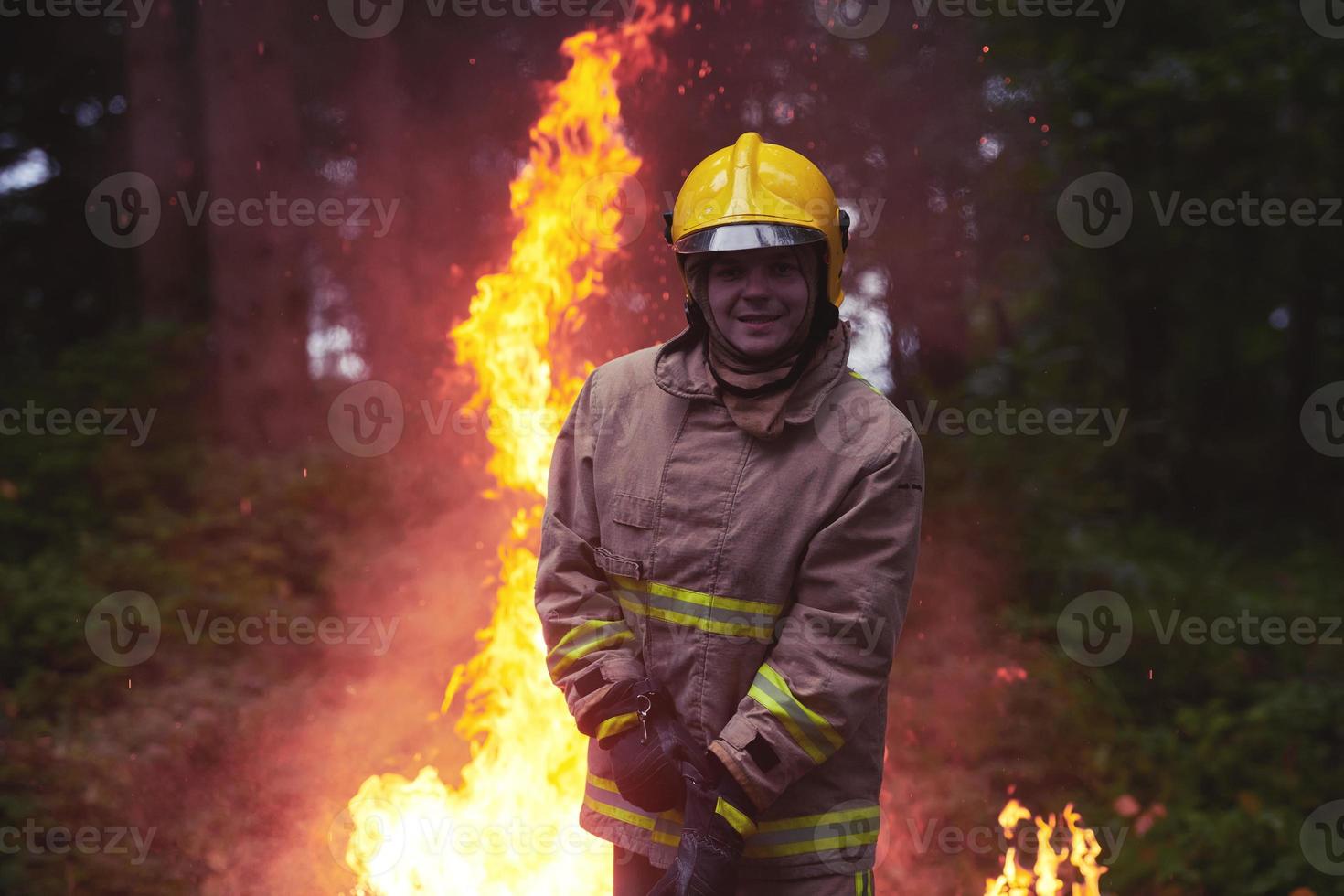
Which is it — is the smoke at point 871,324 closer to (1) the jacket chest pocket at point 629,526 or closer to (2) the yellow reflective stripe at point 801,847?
(1) the jacket chest pocket at point 629,526

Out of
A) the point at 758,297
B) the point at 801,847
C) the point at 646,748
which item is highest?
the point at 758,297

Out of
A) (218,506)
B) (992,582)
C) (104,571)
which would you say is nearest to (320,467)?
(218,506)

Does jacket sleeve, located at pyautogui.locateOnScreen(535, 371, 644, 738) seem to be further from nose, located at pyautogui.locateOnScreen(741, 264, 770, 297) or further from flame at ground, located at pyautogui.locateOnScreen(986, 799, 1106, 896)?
flame at ground, located at pyautogui.locateOnScreen(986, 799, 1106, 896)

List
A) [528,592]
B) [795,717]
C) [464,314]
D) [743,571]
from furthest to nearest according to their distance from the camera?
[464,314]
[528,592]
[743,571]
[795,717]

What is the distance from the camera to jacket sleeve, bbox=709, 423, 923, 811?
8.20 feet

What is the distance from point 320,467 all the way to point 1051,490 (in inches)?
254

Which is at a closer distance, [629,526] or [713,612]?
[713,612]

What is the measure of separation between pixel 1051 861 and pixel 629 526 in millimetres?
3556

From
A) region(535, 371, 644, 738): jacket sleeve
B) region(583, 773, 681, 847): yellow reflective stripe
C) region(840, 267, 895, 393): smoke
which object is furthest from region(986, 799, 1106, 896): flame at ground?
region(840, 267, 895, 393): smoke

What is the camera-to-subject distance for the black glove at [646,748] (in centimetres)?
259

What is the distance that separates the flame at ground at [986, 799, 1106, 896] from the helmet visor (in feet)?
10.8

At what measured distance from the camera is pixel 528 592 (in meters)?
4.96

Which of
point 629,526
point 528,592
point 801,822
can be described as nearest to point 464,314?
point 528,592

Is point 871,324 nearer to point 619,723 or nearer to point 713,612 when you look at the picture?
point 713,612
